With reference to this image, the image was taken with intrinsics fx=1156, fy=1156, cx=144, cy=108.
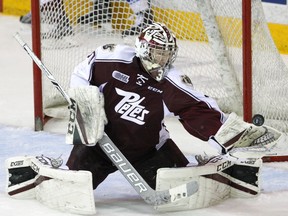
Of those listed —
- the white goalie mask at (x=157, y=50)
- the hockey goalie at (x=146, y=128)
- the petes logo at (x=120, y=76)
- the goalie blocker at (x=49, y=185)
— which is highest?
the white goalie mask at (x=157, y=50)

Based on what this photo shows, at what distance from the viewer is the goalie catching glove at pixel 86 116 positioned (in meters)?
4.69

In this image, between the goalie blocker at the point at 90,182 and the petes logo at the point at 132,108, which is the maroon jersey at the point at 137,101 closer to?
the petes logo at the point at 132,108

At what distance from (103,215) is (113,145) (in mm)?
291

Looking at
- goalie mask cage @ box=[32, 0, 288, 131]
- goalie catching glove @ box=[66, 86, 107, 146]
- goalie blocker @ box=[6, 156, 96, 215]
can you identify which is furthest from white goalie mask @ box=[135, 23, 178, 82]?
goalie mask cage @ box=[32, 0, 288, 131]

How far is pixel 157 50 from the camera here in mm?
4707

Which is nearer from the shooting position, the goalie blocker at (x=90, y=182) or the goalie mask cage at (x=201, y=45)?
the goalie blocker at (x=90, y=182)

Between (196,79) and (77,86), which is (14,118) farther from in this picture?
(77,86)

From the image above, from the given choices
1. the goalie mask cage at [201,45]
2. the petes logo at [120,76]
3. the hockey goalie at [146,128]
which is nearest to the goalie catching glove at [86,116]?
the hockey goalie at [146,128]

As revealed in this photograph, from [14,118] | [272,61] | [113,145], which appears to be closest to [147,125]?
[113,145]

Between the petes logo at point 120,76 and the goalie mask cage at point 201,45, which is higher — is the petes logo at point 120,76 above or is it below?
above

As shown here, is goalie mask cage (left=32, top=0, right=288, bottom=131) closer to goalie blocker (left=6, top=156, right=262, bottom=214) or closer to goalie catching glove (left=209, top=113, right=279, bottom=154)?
goalie blocker (left=6, top=156, right=262, bottom=214)

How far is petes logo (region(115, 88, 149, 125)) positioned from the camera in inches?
189

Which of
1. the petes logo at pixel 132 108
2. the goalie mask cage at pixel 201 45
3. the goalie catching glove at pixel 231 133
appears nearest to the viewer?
the goalie catching glove at pixel 231 133

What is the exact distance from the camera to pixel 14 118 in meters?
6.47
